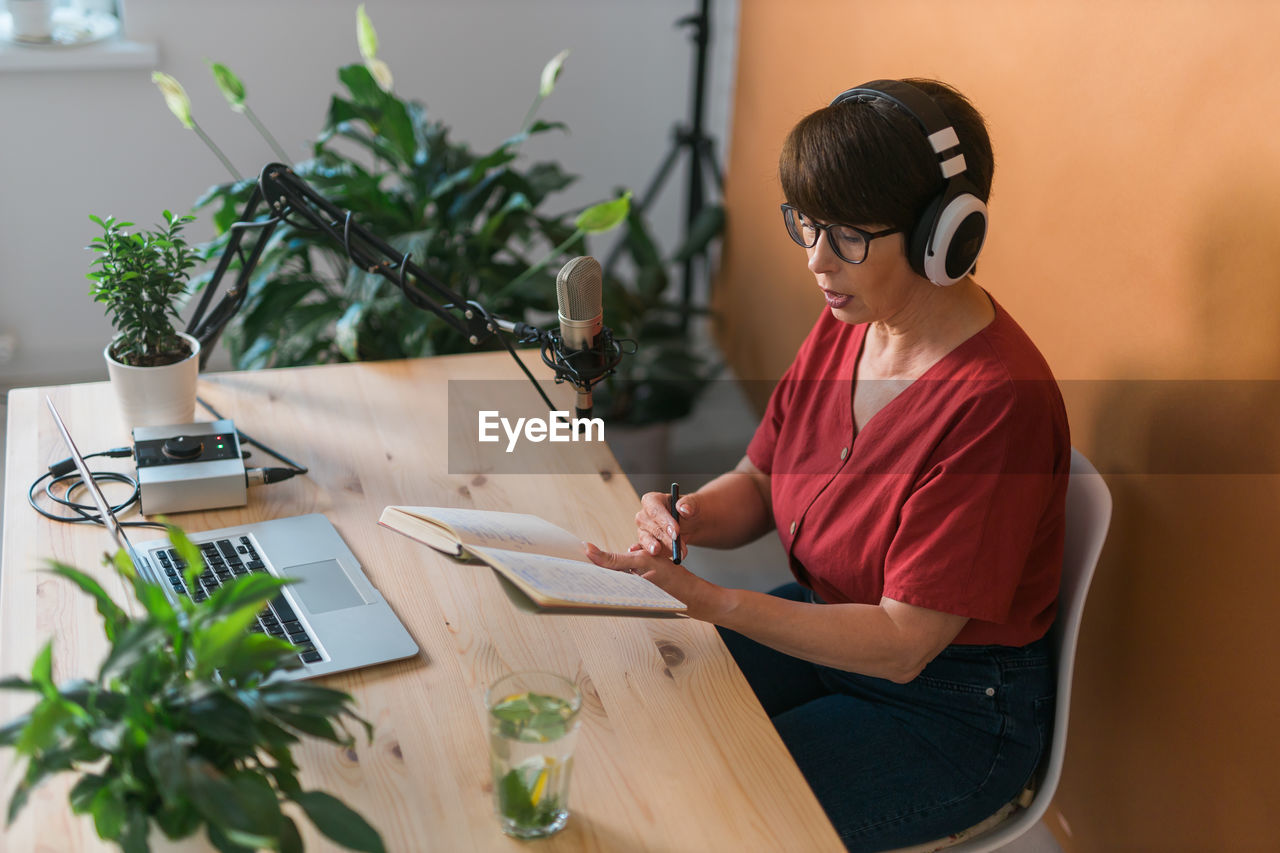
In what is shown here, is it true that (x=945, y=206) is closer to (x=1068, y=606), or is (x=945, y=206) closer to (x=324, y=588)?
(x=1068, y=606)

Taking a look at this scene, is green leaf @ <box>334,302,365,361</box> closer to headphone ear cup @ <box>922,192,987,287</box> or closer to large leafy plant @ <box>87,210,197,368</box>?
large leafy plant @ <box>87,210,197,368</box>

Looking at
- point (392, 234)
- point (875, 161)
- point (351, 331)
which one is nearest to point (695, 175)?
point (392, 234)

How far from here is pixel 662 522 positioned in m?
1.36

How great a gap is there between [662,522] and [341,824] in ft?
2.11

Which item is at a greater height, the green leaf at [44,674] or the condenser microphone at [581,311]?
the condenser microphone at [581,311]

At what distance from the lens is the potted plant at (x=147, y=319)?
57.1 inches

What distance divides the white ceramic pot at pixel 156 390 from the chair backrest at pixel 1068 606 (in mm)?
1168

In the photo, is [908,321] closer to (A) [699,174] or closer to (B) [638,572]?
(B) [638,572]

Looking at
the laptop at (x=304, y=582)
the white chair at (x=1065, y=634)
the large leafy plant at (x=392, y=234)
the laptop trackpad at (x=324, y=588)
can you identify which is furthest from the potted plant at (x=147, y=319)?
the white chair at (x=1065, y=634)

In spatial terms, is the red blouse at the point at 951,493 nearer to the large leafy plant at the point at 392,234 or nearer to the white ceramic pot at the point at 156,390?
the white ceramic pot at the point at 156,390

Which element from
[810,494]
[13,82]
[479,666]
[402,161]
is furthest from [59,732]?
[13,82]

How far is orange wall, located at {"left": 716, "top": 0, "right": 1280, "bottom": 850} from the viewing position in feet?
4.23

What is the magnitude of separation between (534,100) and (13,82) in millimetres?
1404

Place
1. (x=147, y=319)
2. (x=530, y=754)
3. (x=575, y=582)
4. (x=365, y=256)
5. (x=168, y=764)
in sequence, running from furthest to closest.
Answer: (x=147, y=319) < (x=365, y=256) < (x=575, y=582) < (x=530, y=754) < (x=168, y=764)
